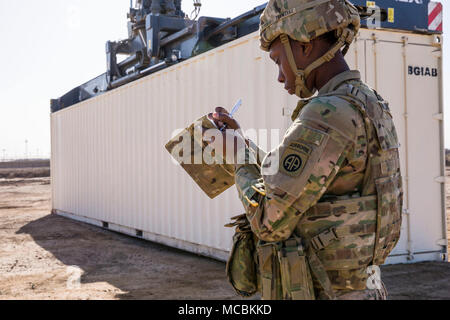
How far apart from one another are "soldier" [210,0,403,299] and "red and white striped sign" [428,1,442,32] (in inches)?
191

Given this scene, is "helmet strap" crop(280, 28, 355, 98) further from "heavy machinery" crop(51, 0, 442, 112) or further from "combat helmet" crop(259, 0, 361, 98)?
"heavy machinery" crop(51, 0, 442, 112)

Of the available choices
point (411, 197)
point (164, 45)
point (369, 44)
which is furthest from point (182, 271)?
point (164, 45)

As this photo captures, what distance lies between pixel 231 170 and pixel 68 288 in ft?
14.1

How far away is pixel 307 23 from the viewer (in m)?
1.54

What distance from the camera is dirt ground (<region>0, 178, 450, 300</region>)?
16.4 feet

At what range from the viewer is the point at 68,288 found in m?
5.40

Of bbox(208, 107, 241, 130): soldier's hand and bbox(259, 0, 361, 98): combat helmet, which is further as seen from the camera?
bbox(208, 107, 241, 130): soldier's hand

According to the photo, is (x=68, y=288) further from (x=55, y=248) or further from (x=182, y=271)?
(x=55, y=248)

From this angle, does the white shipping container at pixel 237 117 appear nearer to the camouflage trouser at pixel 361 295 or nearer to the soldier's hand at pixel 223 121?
the soldier's hand at pixel 223 121

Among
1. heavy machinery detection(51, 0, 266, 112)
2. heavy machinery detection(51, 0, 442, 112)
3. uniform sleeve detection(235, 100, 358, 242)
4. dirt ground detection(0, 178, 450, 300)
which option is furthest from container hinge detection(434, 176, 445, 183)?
uniform sleeve detection(235, 100, 358, 242)

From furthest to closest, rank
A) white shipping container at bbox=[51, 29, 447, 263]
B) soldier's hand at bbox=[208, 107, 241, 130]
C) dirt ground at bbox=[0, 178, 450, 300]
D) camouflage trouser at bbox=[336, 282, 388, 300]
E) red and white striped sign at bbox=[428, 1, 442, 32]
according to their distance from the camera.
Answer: red and white striped sign at bbox=[428, 1, 442, 32] < white shipping container at bbox=[51, 29, 447, 263] < dirt ground at bbox=[0, 178, 450, 300] < soldier's hand at bbox=[208, 107, 241, 130] < camouflage trouser at bbox=[336, 282, 388, 300]

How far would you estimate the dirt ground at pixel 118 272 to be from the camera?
4.99 metres

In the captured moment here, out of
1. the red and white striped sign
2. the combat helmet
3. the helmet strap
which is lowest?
the helmet strap

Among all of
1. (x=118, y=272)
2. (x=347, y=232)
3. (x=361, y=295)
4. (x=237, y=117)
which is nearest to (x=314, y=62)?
(x=347, y=232)
